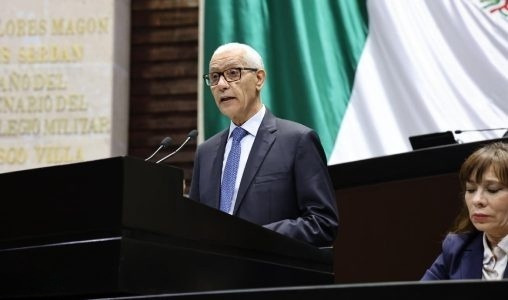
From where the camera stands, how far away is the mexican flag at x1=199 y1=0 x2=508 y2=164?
6.29 m

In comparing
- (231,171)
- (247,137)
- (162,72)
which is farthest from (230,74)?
(162,72)

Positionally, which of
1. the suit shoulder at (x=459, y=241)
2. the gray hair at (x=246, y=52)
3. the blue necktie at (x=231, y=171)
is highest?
the gray hair at (x=246, y=52)

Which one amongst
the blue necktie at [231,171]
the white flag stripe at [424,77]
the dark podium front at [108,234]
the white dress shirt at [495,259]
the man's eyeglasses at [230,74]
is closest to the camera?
the dark podium front at [108,234]

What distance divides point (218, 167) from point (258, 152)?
0.53ft

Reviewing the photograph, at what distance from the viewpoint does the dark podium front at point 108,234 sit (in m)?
2.03

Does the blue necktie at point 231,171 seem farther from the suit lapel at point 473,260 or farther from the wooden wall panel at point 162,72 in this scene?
the wooden wall panel at point 162,72

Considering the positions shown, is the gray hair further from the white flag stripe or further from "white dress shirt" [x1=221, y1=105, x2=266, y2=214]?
the white flag stripe

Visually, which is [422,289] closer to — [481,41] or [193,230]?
[193,230]

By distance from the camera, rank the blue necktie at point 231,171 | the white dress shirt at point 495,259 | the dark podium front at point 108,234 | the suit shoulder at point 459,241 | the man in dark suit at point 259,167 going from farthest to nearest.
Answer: the blue necktie at point 231,171 < the man in dark suit at point 259,167 < the suit shoulder at point 459,241 < the white dress shirt at point 495,259 < the dark podium front at point 108,234

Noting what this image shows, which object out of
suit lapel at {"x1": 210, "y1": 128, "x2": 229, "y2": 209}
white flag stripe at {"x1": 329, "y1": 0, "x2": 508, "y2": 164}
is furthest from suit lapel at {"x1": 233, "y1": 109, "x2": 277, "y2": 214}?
white flag stripe at {"x1": 329, "y1": 0, "x2": 508, "y2": 164}

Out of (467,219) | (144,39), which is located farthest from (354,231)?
(144,39)

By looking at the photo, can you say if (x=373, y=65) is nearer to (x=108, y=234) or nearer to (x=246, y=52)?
(x=246, y=52)

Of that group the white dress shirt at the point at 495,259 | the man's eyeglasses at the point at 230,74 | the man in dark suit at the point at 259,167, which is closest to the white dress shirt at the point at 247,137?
the man in dark suit at the point at 259,167

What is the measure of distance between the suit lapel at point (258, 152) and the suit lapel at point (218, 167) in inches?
4.2
